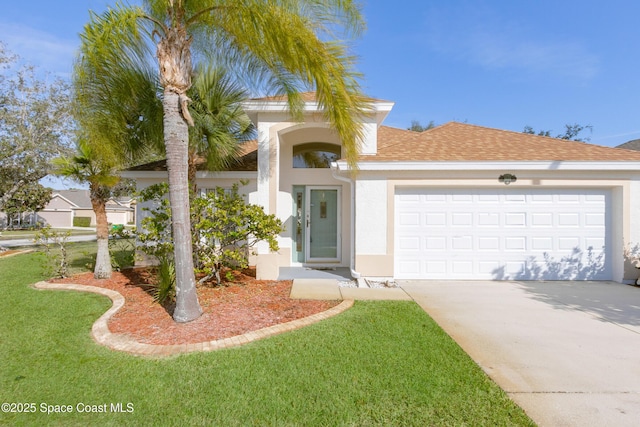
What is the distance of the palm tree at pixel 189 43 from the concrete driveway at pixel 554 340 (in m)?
4.40

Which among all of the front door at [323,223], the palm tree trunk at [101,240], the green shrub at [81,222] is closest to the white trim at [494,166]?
the front door at [323,223]

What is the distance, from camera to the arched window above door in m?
10.9

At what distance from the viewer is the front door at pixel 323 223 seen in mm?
10719

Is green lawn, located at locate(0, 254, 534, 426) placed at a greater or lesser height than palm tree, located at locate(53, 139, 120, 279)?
lesser

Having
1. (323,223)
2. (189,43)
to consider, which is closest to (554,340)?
(323,223)

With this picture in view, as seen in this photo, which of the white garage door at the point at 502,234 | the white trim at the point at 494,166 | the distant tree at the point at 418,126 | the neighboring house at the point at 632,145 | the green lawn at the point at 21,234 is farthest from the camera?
the distant tree at the point at 418,126

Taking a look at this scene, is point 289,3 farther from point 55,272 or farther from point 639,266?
point 639,266

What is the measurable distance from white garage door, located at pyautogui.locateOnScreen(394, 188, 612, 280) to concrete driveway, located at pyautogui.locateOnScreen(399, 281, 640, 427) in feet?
2.10

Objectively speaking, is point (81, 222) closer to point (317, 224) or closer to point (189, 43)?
point (317, 224)

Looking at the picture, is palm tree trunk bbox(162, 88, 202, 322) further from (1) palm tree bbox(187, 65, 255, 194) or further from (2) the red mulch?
(1) palm tree bbox(187, 65, 255, 194)

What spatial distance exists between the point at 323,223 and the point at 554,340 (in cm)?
712

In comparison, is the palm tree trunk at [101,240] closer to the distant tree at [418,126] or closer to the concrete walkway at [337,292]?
the concrete walkway at [337,292]

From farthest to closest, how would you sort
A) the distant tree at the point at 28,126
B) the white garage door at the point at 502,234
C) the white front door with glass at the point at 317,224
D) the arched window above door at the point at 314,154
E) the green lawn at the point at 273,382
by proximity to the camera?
the distant tree at the point at 28,126, the arched window above door at the point at 314,154, the white front door with glass at the point at 317,224, the white garage door at the point at 502,234, the green lawn at the point at 273,382

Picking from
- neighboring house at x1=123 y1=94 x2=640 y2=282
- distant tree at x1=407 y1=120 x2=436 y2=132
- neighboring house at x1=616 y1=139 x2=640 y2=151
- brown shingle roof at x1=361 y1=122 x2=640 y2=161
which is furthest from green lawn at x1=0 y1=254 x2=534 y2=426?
distant tree at x1=407 y1=120 x2=436 y2=132
